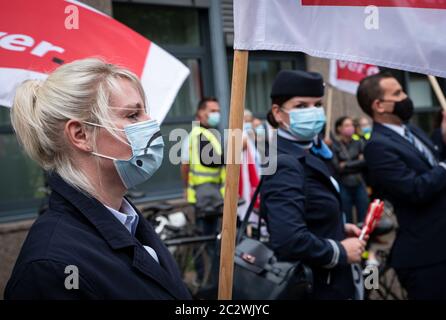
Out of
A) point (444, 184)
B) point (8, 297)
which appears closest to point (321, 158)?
point (444, 184)

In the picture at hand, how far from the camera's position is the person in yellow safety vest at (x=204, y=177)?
16.9 ft

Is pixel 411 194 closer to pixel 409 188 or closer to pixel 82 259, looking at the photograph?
pixel 409 188

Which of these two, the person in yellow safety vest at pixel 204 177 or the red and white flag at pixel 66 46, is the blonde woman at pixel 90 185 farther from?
the person in yellow safety vest at pixel 204 177

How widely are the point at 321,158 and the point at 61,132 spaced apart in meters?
1.65

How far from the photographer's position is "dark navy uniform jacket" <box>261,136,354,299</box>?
236cm

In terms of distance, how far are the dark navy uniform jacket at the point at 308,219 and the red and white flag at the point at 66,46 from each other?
0.74 m

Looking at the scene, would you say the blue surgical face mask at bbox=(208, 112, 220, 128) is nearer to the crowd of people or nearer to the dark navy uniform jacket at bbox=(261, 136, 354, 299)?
the crowd of people

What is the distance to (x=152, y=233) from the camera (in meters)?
1.88

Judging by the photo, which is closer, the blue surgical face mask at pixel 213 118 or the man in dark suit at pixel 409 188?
the man in dark suit at pixel 409 188

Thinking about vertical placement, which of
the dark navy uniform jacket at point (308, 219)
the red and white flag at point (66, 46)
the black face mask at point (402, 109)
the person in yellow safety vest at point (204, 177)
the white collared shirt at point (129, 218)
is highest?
the red and white flag at point (66, 46)

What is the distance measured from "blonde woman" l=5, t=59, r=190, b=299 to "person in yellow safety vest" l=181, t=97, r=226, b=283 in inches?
129

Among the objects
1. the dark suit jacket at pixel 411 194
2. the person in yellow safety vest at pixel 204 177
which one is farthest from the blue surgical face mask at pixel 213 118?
the dark suit jacket at pixel 411 194

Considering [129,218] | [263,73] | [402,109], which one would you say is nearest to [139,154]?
[129,218]
